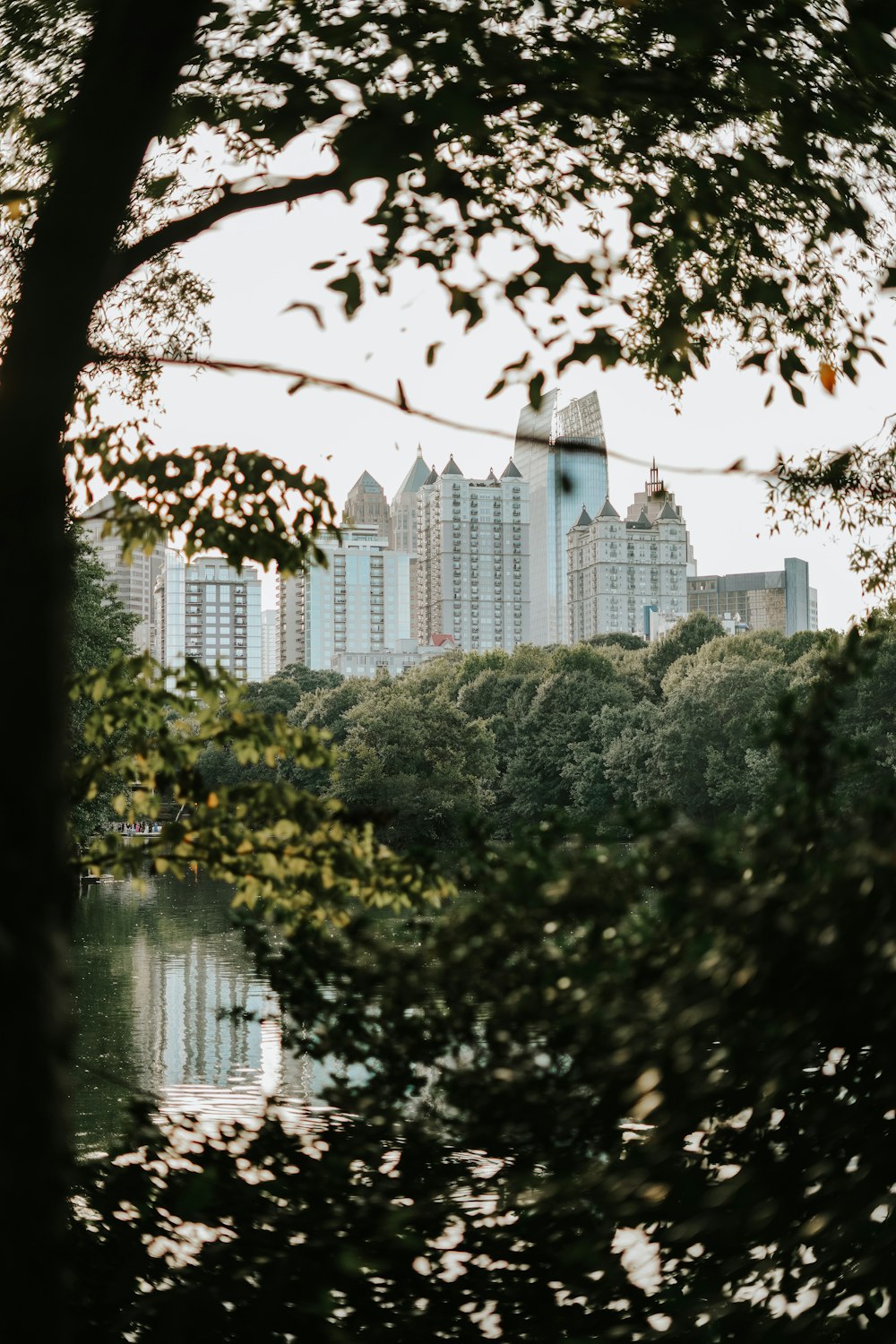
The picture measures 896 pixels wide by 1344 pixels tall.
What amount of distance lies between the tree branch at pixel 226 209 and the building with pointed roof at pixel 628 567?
370 feet

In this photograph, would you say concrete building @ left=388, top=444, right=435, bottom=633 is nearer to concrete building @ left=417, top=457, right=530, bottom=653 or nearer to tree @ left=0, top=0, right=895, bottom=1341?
concrete building @ left=417, top=457, right=530, bottom=653

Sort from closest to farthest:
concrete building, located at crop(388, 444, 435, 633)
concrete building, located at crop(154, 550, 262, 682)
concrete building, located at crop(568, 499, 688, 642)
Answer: concrete building, located at crop(154, 550, 262, 682) → concrete building, located at crop(388, 444, 435, 633) → concrete building, located at crop(568, 499, 688, 642)

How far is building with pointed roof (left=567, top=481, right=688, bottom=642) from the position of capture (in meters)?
119

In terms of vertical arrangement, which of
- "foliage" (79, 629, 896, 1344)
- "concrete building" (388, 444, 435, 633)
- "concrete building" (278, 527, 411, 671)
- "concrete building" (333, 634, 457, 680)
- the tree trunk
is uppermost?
"concrete building" (388, 444, 435, 633)

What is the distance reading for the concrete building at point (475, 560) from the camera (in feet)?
405

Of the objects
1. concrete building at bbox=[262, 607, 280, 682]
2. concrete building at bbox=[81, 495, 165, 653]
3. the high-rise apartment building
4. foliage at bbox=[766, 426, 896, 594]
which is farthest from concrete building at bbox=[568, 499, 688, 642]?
foliage at bbox=[766, 426, 896, 594]

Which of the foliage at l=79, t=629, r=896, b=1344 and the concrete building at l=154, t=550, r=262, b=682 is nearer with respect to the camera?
the foliage at l=79, t=629, r=896, b=1344

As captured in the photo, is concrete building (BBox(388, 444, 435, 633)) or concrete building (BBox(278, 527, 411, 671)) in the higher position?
concrete building (BBox(388, 444, 435, 633))

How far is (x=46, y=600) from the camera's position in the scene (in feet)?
5.88

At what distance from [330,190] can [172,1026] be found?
12.9 m

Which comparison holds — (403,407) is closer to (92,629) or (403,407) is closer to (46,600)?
(46,600)

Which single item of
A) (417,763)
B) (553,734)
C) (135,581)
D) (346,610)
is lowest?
(417,763)

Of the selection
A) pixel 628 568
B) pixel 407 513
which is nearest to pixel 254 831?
pixel 628 568

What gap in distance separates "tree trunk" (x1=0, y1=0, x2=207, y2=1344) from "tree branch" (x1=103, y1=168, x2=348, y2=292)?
106cm
